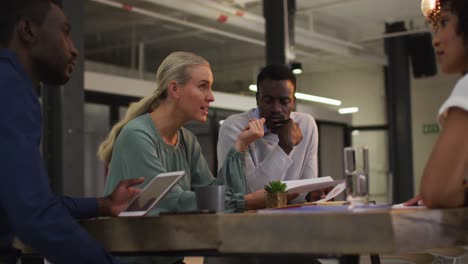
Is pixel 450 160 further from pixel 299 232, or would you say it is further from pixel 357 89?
pixel 357 89

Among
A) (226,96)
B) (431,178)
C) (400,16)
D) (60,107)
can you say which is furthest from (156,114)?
(400,16)

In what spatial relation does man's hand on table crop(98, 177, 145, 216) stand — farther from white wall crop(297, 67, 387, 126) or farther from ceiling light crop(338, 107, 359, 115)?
ceiling light crop(338, 107, 359, 115)

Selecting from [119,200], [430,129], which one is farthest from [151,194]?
[430,129]

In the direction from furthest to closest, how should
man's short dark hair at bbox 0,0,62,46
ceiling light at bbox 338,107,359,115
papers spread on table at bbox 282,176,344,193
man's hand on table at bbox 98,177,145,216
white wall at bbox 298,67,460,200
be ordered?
ceiling light at bbox 338,107,359,115 < white wall at bbox 298,67,460,200 < papers spread on table at bbox 282,176,344,193 < man's hand on table at bbox 98,177,145,216 < man's short dark hair at bbox 0,0,62,46

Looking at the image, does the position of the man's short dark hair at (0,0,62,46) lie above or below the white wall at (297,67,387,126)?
below

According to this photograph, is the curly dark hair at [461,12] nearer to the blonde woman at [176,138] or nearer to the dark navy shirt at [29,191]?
the blonde woman at [176,138]

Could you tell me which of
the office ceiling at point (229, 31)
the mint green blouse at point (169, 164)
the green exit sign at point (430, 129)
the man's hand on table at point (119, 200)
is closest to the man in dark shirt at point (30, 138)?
the man's hand on table at point (119, 200)

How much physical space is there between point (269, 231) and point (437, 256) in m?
1.65

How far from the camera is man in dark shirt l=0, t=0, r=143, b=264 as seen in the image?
55.3 inches

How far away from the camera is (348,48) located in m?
13.6

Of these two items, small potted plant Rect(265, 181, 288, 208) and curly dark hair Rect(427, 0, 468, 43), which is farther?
small potted plant Rect(265, 181, 288, 208)

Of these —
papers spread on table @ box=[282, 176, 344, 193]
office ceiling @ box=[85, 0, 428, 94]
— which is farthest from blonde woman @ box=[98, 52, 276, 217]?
office ceiling @ box=[85, 0, 428, 94]

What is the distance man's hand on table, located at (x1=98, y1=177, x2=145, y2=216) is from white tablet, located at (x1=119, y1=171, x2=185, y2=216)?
0.02 meters

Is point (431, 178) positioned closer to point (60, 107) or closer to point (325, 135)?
point (60, 107)
